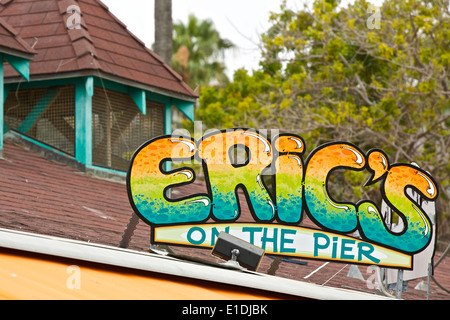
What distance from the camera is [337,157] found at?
7914 mm

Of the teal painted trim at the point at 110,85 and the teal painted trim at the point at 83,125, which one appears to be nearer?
the teal painted trim at the point at 83,125

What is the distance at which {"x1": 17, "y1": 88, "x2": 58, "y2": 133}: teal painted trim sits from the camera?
1159 cm

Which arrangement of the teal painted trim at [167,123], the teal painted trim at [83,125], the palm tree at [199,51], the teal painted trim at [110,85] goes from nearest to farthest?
the teal painted trim at [83,125]
the teal painted trim at [110,85]
the teal painted trim at [167,123]
the palm tree at [199,51]

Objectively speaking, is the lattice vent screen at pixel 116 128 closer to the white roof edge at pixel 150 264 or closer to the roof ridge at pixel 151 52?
the roof ridge at pixel 151 52

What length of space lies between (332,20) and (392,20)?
235 cm

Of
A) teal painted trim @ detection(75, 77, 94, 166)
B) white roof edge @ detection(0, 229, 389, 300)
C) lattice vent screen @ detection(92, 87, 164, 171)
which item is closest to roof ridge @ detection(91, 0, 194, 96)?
lattice vent screen @ detection(92, 87, 164, 171)

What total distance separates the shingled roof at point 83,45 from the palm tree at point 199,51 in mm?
27533

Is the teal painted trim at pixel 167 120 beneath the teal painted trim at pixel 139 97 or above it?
beneath

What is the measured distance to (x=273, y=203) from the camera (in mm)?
7805

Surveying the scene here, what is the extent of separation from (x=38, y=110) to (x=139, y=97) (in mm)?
1432

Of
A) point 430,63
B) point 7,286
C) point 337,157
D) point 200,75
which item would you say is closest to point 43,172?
point 337,157

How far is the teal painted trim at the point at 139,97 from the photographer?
11836 millimetres

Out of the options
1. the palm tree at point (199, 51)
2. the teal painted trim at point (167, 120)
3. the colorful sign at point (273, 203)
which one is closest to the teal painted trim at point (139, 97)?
the teal painted trim at point (167, 120)

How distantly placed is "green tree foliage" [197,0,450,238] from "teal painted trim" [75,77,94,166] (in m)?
7.09
